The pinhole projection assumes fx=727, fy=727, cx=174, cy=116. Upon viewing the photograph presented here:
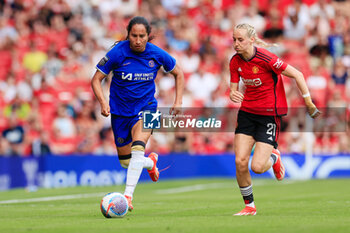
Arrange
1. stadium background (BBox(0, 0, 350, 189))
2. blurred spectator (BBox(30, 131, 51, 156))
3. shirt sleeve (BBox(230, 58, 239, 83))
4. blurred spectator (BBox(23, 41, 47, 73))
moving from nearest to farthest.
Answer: shirt sleeve (BBox(230, 58, 239, 83)) < blurred spectator (BBox(30, 131, 51, 156)) < stadium background (BBox(0, 0, 350, 189)) < blurred spectator (BBox(23, 41, 47, 73))

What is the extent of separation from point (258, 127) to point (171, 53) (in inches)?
582

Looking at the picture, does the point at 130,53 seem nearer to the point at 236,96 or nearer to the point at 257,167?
the point at 236,96

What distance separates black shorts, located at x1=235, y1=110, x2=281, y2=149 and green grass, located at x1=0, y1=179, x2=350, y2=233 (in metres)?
1.01

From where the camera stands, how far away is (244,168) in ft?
31.0

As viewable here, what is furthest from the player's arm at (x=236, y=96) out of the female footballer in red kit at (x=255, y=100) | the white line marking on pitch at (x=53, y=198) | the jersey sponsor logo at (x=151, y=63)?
the white line marking on pitch at (x=53, y=198)

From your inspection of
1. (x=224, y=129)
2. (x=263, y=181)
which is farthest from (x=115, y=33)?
(x=263, y=181)

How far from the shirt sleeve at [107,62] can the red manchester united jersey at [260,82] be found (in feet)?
5.43

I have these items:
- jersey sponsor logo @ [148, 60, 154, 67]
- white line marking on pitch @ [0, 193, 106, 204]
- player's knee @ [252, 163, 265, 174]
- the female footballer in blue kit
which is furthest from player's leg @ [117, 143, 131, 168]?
white line marking on pitch @ [0, 193, 106, 204]

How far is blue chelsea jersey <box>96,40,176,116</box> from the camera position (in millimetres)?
10141

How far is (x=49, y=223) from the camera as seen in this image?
8.49 m

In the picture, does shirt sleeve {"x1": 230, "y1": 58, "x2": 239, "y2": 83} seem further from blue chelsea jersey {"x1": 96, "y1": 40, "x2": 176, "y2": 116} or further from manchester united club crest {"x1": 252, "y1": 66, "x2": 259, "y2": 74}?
blue chelsea jersey {"x1": 96, "y1": 40, "x2": 176, "y2": 116}

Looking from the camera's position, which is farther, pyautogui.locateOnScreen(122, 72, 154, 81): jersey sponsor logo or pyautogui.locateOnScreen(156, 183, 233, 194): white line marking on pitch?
pyautogui.locateOnScreen(156, 183, 233, 194): white line marking on pitch

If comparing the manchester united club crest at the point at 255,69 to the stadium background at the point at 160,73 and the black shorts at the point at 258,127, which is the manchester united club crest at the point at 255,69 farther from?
the stadium background at the point at 160,73

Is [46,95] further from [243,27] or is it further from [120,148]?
[243,27]
